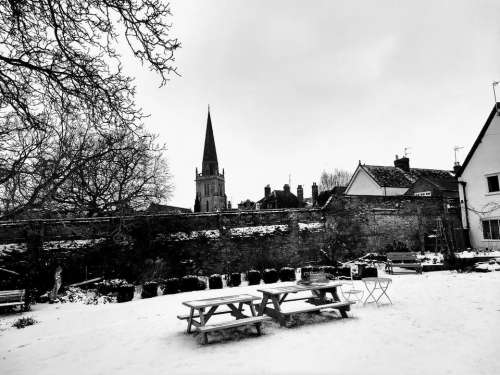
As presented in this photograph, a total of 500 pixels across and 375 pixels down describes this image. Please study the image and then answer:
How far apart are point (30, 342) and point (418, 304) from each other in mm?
8794

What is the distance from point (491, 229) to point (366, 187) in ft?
37.3

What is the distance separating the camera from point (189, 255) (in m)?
15.9

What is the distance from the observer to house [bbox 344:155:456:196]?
28.6m

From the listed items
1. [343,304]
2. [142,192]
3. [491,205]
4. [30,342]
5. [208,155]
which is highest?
[208,155]

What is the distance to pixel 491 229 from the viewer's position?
787 inches

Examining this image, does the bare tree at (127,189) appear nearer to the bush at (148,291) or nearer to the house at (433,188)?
the bush at (148,291)

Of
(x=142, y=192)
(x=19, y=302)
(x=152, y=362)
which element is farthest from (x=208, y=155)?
(x=152, y=362)

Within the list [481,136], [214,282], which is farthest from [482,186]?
[214,282]

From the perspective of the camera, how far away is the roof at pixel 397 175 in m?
29.3

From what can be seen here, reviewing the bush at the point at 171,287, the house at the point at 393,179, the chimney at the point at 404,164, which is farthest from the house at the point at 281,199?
the bush at the point at 171,287

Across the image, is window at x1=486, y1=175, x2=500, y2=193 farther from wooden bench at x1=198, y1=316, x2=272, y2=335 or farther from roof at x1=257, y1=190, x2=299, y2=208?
roof at x1=257, y1=190, x2=299, y2=208

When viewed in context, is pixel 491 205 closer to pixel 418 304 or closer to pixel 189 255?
pixel 418 304

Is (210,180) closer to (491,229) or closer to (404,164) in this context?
(404,164)

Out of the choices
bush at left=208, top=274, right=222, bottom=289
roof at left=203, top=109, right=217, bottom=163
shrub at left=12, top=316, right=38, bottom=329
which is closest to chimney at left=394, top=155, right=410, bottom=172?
bush at left=208, top=274, right=222, bottom=289
